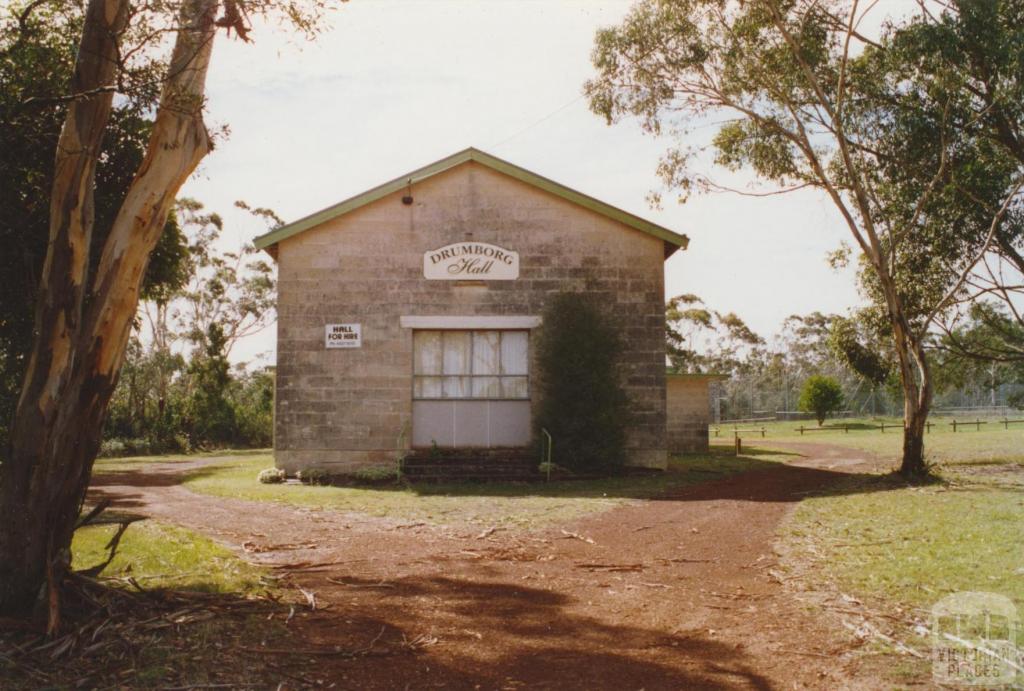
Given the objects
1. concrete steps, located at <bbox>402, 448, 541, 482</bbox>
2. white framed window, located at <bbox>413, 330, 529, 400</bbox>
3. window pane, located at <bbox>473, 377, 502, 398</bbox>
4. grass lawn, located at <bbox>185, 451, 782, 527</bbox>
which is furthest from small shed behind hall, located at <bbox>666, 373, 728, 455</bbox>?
concrete steps, located at <bbox>402, 448, 541, 482</bbox>

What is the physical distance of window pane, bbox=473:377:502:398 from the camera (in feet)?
52.7

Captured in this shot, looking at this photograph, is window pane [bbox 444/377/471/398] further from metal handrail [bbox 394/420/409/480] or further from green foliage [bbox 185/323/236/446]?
green foliage [bbox 185/323/236/446]

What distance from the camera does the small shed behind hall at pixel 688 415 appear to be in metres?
23.6

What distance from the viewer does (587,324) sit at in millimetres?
15477

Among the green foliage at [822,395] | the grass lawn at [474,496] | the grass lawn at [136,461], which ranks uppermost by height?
the green foliage at [822,395]

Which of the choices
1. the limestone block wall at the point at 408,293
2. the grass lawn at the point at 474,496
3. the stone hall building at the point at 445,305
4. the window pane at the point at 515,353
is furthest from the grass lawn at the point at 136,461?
the window pane at the point at 515,353

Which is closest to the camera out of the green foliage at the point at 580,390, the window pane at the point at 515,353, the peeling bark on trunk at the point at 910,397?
the peeling bark on trunk at the point at 910,397

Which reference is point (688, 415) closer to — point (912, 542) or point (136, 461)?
point (912, 542)

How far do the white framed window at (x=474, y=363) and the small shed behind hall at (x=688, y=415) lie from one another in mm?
8719

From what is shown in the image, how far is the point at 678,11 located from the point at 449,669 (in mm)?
14631

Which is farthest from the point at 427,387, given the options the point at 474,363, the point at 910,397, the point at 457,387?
the point at 910,397

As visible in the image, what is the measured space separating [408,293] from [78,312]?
10.5 metres

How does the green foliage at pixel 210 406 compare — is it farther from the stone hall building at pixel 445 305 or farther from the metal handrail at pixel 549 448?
the metal handrail at pixel 549 448

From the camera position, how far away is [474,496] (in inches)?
496
